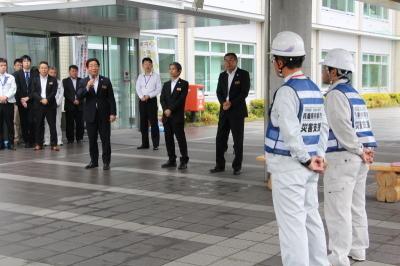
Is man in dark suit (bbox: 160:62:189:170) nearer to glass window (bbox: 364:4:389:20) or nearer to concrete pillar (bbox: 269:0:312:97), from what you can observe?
concrete pillar (bbox: 269:0:312:97)

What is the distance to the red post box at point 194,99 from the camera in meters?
19.6

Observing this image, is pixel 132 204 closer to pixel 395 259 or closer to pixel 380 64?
pixel 395 259

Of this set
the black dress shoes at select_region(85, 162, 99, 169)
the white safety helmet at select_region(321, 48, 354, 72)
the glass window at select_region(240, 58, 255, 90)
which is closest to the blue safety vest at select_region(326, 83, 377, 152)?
the white safety helmet at select_region(321, 48, 354, 72)

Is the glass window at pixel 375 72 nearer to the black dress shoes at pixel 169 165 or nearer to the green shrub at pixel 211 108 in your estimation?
the green shrub at pixel 211 108

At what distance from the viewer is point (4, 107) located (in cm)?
1292

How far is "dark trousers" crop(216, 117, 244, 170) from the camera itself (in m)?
9.72

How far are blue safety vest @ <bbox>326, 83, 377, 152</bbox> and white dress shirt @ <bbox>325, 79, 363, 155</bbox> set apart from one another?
0.14 feet

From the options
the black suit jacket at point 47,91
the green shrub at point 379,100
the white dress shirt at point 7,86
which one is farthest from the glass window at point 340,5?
the white dress shirt at point 7,86

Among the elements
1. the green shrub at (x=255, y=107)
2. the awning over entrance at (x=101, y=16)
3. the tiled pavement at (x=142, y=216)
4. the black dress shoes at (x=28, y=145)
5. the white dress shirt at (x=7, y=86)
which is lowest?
the tiled pavement at (x=142, y=216)

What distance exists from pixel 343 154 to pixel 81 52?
37.5ft

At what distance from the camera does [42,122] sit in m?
13.1

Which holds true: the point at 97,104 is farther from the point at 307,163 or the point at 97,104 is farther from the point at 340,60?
the point at 307,163

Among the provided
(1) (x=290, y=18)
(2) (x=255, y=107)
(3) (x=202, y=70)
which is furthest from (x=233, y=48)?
A: (1) (x=290, y=18)

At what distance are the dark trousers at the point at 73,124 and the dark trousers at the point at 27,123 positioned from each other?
105 cm
